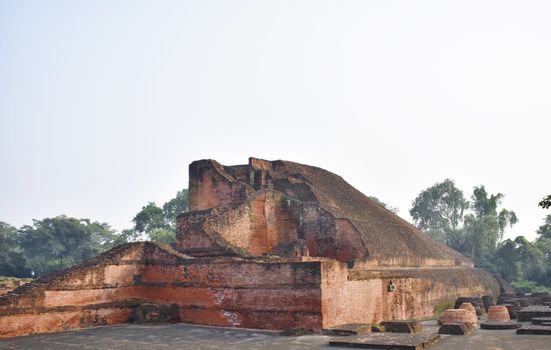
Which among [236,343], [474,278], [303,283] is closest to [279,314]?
[303,283]

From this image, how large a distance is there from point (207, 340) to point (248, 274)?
2.22 metres

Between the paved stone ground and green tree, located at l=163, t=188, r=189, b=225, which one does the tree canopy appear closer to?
green tree, located at l=163, t=188, r=189, b=225

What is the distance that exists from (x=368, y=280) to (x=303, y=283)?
122 inches

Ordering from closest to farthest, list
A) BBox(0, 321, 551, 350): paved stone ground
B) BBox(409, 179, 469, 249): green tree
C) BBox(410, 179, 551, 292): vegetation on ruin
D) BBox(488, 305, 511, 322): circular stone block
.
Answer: BBox(0, 321, 551, 350): paved stone ground → BBox(488, 305, 511, 322): circular stone block → BBox(410, 179, 551, 292): vegetation on ruin → BBox(409, 179, 469, 249): green tree

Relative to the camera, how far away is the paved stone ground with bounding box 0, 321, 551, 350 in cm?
1016

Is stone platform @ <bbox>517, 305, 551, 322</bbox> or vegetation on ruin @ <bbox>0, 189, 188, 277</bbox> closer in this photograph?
stone platform @ <bbox>517, 305, 551, 322</bbox>

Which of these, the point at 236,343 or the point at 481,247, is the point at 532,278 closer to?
the point at 481,247

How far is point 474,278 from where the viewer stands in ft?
84.7

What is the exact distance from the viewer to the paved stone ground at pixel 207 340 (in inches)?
400

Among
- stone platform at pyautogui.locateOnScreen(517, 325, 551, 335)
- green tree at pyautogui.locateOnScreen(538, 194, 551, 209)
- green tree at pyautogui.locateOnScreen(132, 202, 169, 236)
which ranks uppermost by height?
green tree at pyautogui.locateOnScreen(132, 202, 169, 236)

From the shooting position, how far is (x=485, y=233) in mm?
41125

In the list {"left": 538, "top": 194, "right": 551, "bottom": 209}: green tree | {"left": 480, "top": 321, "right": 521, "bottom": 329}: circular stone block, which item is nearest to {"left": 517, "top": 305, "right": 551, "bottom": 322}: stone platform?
{"left": 480, "top": 321, "right": 521, "bottom": 329}: circular stone block

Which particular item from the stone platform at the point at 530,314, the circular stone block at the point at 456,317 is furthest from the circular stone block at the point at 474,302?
the circular stone block at the point at 456,317

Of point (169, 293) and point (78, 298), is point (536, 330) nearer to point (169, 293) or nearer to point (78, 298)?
point (169, 293)
